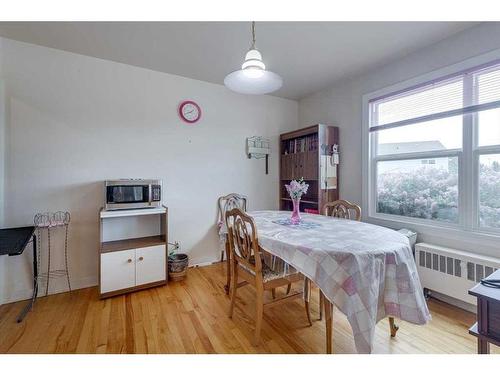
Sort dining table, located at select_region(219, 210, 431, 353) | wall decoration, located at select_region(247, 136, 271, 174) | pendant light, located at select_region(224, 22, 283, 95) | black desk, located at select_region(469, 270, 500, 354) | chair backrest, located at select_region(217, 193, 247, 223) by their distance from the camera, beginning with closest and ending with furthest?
black desk, located at select_region(469, 270, 500, 354)
dining table, located at select_region(219, 210, 431, 353)
pendant light, located at select_region(224, 22, 283, 95)
chair backrest, located at select_region(217, 193, 247, 223)
wall decoration, located at select_region(247, 136, 271, 174)

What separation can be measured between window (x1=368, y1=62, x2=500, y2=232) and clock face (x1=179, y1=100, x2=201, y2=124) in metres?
2.18

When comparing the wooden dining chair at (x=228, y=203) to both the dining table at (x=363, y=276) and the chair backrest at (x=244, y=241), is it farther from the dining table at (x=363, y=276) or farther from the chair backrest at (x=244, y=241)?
the dining table at (x=363, y=276)

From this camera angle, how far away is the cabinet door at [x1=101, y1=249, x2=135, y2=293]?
215 cm

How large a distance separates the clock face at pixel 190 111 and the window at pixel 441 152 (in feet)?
7.16

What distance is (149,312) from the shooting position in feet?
6.38

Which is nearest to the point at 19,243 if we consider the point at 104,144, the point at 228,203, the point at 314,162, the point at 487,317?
the point at 104,144

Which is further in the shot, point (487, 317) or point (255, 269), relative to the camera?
point (255, 269)

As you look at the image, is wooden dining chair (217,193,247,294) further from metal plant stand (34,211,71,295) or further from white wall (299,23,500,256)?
metal plant stand (34,211,71,295)

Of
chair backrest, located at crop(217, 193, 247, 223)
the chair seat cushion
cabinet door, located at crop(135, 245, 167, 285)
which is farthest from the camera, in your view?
chair backrest, located at crop(217, 193, 247, 223)

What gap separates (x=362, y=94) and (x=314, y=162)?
100 cm

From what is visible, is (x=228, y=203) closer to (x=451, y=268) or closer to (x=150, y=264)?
(x=150, y=264)

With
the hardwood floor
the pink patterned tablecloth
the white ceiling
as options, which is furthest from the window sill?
the white ceiling

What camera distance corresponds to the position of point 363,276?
1.16 m
